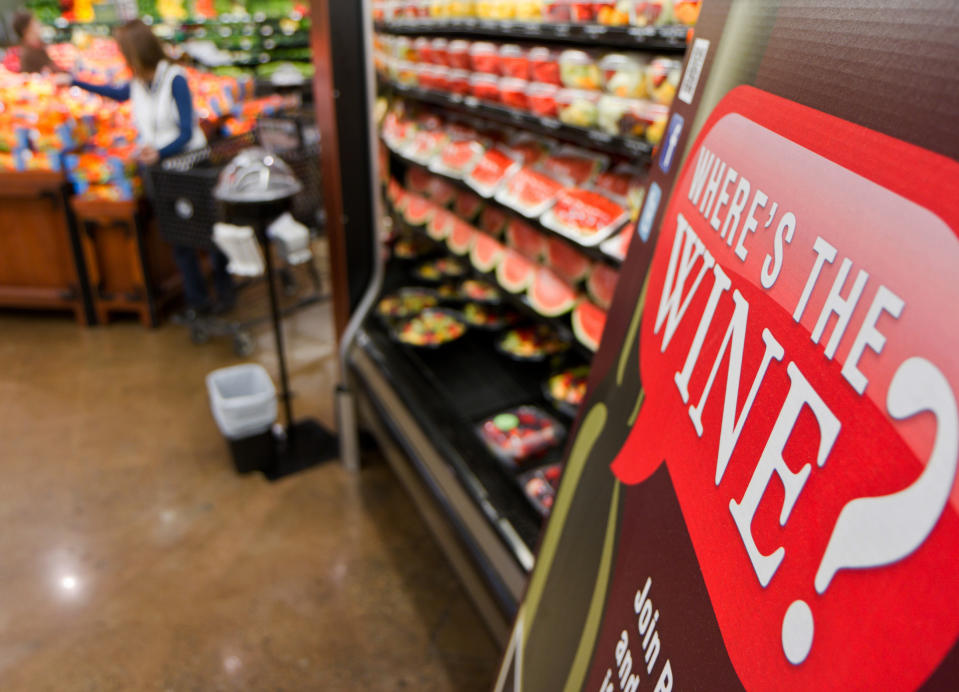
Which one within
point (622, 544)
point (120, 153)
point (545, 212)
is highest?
point (622, 544)

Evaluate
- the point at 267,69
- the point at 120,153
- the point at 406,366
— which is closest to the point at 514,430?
the point at 406,366

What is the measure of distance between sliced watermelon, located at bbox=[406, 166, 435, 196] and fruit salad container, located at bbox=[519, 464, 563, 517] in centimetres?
157

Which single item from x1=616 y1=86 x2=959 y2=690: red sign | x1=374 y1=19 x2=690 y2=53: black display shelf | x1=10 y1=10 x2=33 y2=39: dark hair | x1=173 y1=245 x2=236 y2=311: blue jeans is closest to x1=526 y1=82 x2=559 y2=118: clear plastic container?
x1=374 y1=19 x2=690 y2=53: black display shelf

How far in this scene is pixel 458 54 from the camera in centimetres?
239

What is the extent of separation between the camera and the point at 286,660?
2020 mm

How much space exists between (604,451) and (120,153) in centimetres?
426

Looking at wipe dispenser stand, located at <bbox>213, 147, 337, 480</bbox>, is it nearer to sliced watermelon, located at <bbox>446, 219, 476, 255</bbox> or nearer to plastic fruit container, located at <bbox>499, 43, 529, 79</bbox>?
sliced watermelon, located at <bbox>446, 219, 476, 255</bbox>

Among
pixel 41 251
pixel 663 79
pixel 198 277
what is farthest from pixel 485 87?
pixel 41 251

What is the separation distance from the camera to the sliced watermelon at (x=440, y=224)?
9.25 feet

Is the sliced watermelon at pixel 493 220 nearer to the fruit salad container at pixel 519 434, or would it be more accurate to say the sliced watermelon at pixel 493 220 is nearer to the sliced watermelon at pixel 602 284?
the sliced watermelon at pixel 602 284

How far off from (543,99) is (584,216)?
0.37 metres

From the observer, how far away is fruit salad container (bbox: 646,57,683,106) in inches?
62.8

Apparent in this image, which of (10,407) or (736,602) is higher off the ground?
(736,602)

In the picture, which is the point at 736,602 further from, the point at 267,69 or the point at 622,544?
the point at 267,69
